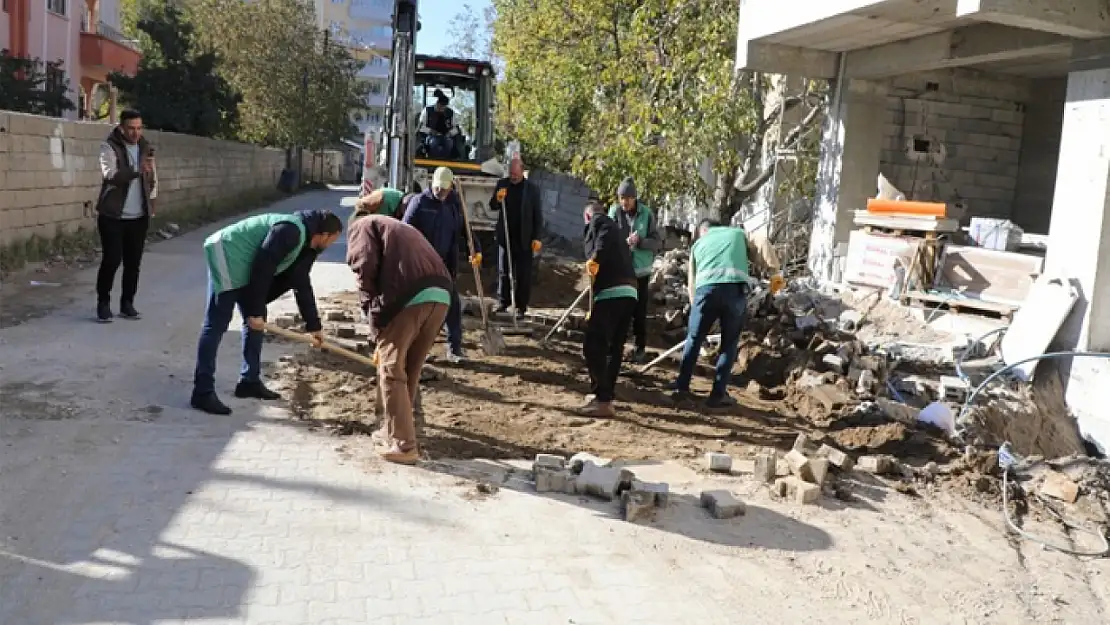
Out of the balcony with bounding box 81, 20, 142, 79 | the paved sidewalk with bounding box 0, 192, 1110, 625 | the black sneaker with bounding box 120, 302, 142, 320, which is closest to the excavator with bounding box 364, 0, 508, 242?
the black sneaker with bounding box 120, 302, 142, 320

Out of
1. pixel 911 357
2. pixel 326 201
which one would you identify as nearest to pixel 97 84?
pixel 326 201

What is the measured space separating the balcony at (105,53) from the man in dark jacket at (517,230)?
65.9 feet

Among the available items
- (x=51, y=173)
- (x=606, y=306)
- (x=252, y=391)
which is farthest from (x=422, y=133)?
(x=252, y=391)

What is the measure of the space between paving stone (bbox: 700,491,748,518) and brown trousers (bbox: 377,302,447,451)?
1724 millimetres

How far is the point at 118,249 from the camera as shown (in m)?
8.09

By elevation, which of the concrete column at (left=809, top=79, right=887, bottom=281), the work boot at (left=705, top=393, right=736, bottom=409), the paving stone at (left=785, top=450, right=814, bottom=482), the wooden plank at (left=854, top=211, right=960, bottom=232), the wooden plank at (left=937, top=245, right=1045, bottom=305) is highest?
the concrete column at (left=809, top=79, right=887, bottom=281)

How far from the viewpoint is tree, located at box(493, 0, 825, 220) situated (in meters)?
12.1

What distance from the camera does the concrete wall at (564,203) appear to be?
20.6m

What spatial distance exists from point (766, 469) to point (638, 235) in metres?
3.62

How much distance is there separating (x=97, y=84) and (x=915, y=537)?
29184 millimetres

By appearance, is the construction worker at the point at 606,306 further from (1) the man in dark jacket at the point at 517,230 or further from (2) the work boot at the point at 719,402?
(1) the man in dark jacket at the point at 517,230

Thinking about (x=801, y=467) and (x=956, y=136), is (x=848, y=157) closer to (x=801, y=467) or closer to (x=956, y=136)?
(x=956, y=136)

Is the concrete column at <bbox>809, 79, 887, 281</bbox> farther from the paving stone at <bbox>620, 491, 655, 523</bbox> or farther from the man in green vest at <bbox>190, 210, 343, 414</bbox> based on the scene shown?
the man in green vest at <bbox>190, 210, 343, 414</bbox>

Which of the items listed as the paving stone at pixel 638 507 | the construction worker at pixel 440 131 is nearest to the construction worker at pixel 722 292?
the paving stone at pixel 638 507
